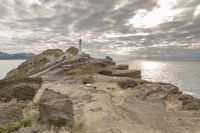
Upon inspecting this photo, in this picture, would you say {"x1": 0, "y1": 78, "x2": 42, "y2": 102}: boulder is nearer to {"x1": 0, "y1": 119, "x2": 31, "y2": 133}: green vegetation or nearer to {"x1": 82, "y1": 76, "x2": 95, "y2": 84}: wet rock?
{"x1": 82, "y1": 76, "x2": 95, "y2": 84}: wet rock

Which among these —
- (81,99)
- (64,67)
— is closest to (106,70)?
(64,67)

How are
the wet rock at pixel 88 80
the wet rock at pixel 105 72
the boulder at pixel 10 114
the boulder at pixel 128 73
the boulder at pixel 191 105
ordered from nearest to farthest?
the boulder at pixel 10 114 → the boulder at pixel 191 105 → the wet rock at pixel 88 80 → the boulder at pixel 128 73 → the wet rock at pixel 105 72

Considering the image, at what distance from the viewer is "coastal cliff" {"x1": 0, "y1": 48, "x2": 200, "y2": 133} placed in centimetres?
1395

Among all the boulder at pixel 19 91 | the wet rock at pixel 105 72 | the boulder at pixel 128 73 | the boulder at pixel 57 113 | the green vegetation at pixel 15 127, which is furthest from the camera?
the wet rock at pixel 105 72

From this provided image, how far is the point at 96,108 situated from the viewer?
16.2 meters

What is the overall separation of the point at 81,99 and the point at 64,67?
1436 cm

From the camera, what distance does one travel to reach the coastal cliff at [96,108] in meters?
13.9

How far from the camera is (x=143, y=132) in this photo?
13422mm

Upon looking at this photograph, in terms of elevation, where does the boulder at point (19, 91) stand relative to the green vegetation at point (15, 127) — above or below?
above

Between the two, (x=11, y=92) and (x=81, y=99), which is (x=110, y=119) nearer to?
(x=81, y=99)

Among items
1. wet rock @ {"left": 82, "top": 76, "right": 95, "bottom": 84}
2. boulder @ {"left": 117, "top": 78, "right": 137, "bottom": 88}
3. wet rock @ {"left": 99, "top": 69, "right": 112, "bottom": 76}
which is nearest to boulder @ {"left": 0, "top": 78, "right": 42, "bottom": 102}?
wet rock @ {"left": 82, "top": 76, "right": 95, "bottom": 84}

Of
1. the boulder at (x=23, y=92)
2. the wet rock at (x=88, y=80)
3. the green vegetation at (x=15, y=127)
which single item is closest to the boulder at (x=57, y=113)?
the green vegetation at (x=15, y=127)

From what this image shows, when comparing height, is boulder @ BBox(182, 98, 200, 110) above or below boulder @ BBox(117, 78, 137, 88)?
below

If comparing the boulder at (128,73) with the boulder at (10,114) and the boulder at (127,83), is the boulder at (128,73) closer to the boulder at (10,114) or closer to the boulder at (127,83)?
the boulder at (127,83)
